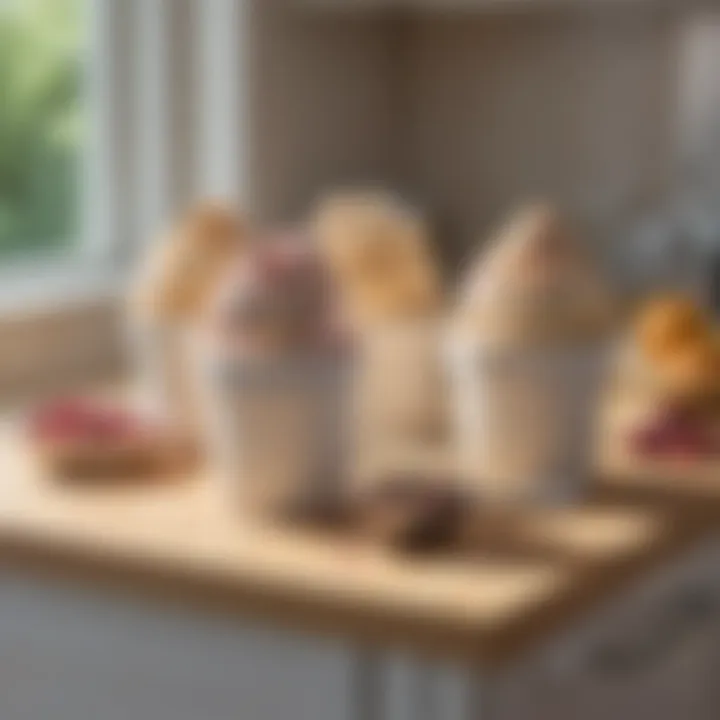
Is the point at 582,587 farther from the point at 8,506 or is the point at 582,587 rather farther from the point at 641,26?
the point at 641,26

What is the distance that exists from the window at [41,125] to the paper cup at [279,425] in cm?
71

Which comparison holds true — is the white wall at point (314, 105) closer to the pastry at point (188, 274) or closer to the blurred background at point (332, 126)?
the blurred background at point (332, 126)

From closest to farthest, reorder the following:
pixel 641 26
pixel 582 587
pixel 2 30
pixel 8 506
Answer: pixel 582 587, pixel 8 506, pixel 2 30, pixel 641 26

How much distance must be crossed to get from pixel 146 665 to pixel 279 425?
203 mm

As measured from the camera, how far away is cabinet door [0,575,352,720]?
1.17m

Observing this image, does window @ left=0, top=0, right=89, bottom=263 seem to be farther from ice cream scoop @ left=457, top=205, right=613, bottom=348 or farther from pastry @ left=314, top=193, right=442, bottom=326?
ice cream scoop @ left=457, top=205, right=613, bottom=348

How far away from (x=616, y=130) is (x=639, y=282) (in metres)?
0.20

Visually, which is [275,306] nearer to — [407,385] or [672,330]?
[407,385]

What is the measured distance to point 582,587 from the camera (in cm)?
117

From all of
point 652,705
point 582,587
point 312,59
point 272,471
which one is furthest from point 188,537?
point 312,59

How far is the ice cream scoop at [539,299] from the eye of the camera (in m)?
1.33

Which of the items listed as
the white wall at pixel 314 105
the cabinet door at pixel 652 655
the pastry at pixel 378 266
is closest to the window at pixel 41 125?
the white wall at pixel 314 105

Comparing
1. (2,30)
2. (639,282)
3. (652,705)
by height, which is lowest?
(652,705)

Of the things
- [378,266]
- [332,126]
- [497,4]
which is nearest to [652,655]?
[378,266]
